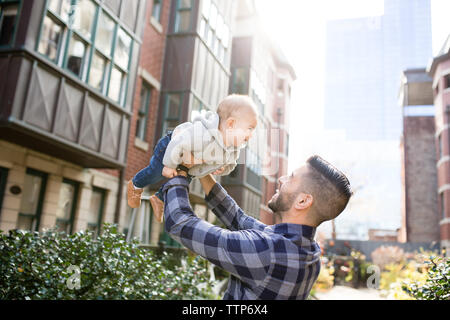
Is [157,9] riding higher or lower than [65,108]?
higher

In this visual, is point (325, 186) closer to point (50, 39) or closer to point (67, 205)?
point (50, 39)

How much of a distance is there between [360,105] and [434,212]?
67.2ft

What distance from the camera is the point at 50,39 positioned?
612cm

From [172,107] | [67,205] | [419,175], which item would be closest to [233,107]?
[67,205]

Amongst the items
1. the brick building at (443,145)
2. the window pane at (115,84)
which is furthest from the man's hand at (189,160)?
the brick building at (443,145)

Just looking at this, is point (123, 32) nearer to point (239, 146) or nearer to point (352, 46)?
point (352, 46)

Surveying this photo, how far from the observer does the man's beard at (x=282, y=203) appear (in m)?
1.72

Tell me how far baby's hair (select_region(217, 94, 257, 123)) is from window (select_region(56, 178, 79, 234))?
6376 millimetres

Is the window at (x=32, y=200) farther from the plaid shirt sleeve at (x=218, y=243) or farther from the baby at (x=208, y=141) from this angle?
the plaid shirt sleeve at (x=218, y=243)

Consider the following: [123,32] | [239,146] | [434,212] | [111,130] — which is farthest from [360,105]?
[434,212]

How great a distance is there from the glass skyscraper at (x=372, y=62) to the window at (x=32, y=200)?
5599mm

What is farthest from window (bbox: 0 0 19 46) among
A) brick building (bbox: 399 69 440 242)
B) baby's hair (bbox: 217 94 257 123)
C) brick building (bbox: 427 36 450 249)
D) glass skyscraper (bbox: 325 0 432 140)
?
brick building (bbox: 399 69 440 242)

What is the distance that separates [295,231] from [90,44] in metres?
6.17

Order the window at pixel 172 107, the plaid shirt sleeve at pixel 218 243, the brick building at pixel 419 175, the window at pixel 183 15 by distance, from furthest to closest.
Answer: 1. the brick building at pixel 419 175
2. the window at pixel 183 15
3. the window at pixel 172 107
4. the plaid shirt sleeve at pixel 218 243
